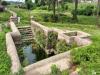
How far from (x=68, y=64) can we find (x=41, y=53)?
30.3 ft

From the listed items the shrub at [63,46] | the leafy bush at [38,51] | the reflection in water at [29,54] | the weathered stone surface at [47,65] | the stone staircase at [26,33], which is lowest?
the leafy bush at [38,51]

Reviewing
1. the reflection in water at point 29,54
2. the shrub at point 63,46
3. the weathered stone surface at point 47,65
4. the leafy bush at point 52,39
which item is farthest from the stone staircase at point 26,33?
the weathered stone surface at point 47,65

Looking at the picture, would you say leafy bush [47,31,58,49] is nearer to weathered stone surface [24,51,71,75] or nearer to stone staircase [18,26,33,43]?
stone staircase [18,26,33,43]

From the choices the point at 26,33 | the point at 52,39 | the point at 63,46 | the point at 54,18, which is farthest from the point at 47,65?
the point at 54,18

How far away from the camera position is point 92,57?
27.4 feet

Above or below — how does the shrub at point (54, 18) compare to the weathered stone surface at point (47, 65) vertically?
below

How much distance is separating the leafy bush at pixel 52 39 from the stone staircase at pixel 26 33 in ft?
12.4

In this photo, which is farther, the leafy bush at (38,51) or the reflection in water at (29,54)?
the leafy bush at (38,51)

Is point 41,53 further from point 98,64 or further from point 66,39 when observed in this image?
point 98,64

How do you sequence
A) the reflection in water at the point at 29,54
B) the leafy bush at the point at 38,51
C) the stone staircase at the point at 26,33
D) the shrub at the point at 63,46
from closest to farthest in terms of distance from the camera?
the shrub at the point at 63,46 → the reflection in water at the point at 29,54 → the leafy bush at the point at 38,51 → the stone staircase at the point at 26,33

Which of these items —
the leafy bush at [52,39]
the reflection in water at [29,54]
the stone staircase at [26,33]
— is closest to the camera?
the reflection in water at [29,54]

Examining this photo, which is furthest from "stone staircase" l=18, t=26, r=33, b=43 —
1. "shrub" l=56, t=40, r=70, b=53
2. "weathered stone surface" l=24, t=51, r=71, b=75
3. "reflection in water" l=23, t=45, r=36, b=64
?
"weathered stone surface" l=24, t=51, r=71, b=75

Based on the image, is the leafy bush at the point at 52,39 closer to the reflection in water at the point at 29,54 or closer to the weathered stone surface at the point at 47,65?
the reflection in water at the point at 29,54

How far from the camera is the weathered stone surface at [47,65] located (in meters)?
7.82
